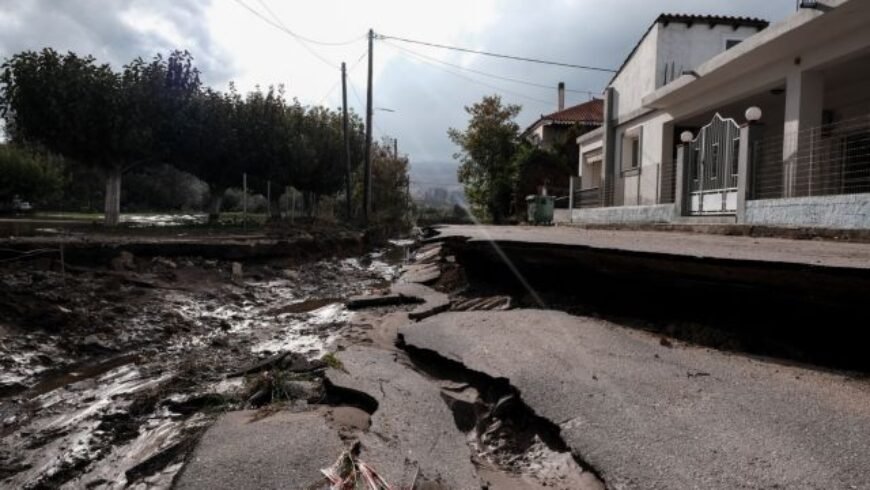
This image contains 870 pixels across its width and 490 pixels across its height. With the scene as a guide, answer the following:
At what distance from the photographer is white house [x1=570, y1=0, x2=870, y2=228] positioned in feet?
28.6

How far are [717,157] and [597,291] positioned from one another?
21.5 ft

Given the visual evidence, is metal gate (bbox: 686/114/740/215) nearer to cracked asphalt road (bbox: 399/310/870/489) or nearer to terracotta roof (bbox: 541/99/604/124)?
cracked asphalt road (bbox: 399/310/870/489)

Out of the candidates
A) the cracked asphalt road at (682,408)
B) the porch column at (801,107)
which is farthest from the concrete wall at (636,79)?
the cracked asphalt road at (682,408)

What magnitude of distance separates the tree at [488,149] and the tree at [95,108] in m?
15.9

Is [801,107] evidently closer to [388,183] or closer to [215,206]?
[215,206]

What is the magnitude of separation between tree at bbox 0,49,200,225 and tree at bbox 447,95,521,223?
1587 centimetres

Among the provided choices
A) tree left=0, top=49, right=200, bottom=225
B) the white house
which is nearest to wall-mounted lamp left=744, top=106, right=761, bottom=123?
the white house

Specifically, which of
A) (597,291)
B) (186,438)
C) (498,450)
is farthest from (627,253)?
(186,438)

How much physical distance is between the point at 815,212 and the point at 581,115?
25103mm

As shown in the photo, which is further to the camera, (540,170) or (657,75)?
(540,170)

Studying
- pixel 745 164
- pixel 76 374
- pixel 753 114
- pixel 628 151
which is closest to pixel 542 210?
pixel 628 151

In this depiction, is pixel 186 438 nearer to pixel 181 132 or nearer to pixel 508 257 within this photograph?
pixel 508 257

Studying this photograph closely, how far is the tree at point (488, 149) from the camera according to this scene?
31000 millimetres

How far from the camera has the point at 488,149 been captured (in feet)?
105
